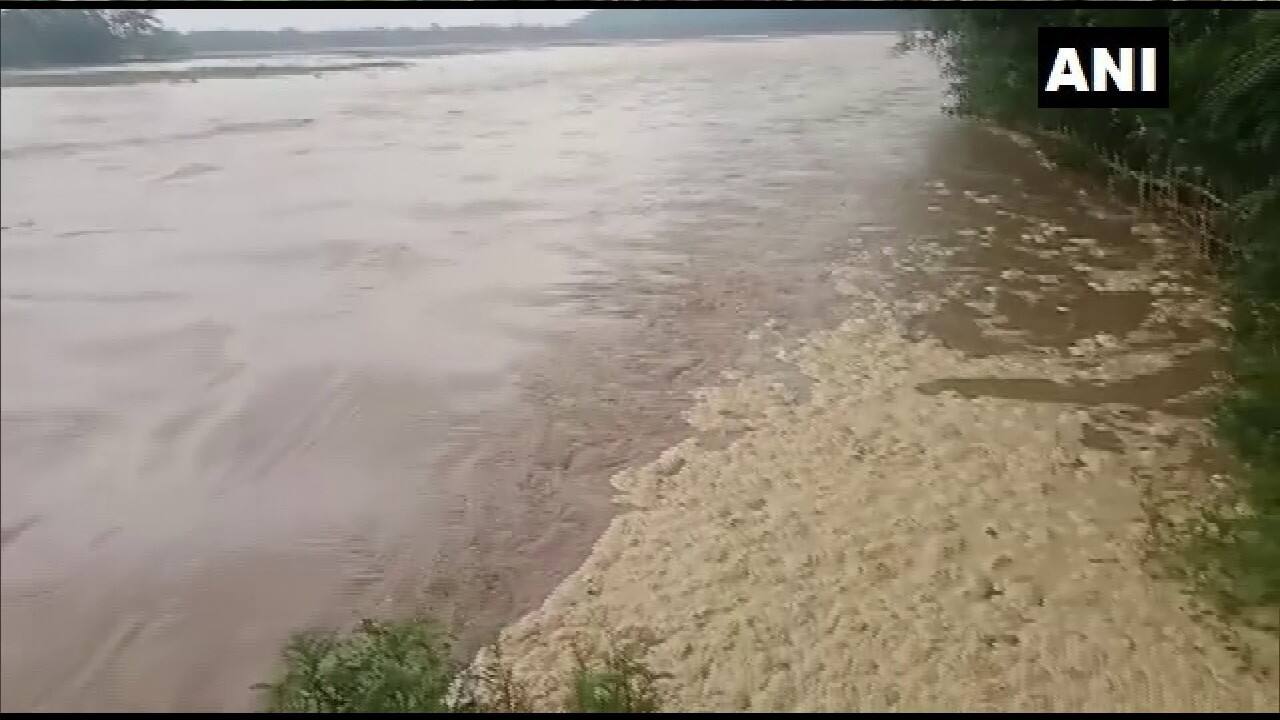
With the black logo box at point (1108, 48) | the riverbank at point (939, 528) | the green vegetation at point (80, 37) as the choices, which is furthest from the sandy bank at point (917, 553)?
the green vegetation at point (80, 37)

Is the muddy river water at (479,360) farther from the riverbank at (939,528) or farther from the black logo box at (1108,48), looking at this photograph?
the black logo box at (1108,48)

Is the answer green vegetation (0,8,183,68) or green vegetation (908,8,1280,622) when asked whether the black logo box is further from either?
green vegetation (0,8,183,68)

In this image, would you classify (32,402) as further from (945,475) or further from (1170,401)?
(1170,401)

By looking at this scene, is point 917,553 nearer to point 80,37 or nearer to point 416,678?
point 416,678

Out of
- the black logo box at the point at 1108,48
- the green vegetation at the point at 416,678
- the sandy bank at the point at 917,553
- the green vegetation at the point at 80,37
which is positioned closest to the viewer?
the green vegetation at the point at 416,678

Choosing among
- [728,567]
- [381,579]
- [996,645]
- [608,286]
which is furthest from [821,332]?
[381,579]

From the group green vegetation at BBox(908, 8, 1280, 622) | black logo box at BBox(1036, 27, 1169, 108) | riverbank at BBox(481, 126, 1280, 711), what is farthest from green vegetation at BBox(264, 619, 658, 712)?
black logo box at BBox(1036, 27, 1169, 108)

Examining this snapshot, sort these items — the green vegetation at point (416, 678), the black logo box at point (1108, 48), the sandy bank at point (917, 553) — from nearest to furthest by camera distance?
the green vegetation at point (416, 678) → the sandy bank at point (917, 553) → the black logo box at point (1108, 48)
